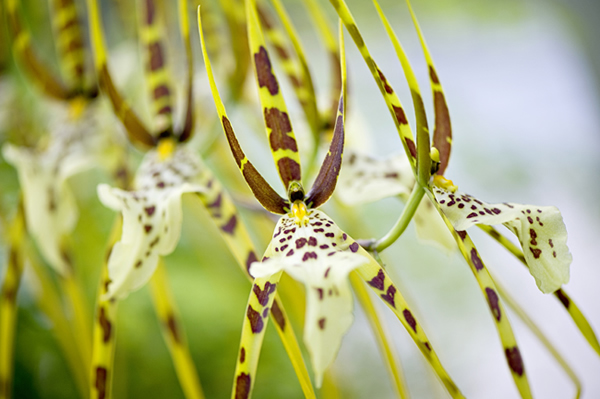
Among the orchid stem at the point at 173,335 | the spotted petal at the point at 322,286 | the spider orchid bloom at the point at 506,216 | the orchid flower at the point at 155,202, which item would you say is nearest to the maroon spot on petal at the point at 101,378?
the orchid flower at the point at 155,202

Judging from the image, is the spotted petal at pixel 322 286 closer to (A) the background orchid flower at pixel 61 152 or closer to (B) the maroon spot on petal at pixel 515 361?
(B) the maroon spot on petal at pixel 515 361

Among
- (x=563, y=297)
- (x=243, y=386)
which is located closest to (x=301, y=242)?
(x=243, y=386)

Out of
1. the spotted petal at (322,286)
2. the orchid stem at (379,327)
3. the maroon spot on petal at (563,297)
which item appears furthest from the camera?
the orchid stem at (379,327)

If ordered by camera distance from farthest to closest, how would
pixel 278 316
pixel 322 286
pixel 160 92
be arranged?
pixel 160 92, pixel 278 316, pixel 322 286

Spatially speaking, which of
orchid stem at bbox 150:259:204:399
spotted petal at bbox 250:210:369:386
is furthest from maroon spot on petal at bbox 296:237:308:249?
orchid stem at bbox 150:259:204:399

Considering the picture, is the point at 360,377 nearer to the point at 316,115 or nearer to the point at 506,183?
the point at 506,183

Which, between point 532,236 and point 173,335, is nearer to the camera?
point 532,236

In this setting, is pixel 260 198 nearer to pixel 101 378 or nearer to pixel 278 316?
pixel 278 316
